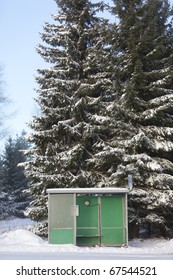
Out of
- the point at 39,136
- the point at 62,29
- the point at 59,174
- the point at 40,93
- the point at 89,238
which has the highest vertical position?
the point at 62,29

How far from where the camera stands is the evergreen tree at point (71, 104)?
61.3 feet

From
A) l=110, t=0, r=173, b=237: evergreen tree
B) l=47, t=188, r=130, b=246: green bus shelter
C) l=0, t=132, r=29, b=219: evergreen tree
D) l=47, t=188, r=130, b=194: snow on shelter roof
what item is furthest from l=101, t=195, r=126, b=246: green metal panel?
l=0, t=132, r=29, b=219: evergreen tree

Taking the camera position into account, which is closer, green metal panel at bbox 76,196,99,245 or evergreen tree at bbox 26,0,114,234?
green metal panel at bbox 76,196,99,245

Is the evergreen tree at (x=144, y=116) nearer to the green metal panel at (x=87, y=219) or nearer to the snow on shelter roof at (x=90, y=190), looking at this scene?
the snow on shelter roof at (x=90, y=190)

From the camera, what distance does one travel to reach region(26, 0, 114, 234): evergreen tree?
61.3 feet

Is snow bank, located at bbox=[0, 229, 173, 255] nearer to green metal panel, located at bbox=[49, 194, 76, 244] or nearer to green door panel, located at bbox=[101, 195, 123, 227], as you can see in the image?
green metal panel, located at bbox=[49, 194, 76, 244]

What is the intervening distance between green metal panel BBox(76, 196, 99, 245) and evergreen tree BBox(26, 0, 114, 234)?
2205mm

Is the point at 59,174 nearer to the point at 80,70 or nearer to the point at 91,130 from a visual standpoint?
the point at 91,130

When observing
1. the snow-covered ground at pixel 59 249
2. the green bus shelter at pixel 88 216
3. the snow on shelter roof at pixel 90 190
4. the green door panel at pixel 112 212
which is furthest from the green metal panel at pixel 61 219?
the green door panel at pixel 112 212

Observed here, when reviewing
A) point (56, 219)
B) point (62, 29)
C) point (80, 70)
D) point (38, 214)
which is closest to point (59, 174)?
point (38, 214)

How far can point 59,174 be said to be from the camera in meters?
18.5

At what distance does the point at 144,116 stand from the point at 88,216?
234 inches

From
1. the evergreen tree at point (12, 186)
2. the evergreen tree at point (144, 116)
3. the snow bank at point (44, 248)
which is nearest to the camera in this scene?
the snow bank at point (44, 248)

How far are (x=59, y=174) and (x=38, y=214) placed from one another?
2278 mm
